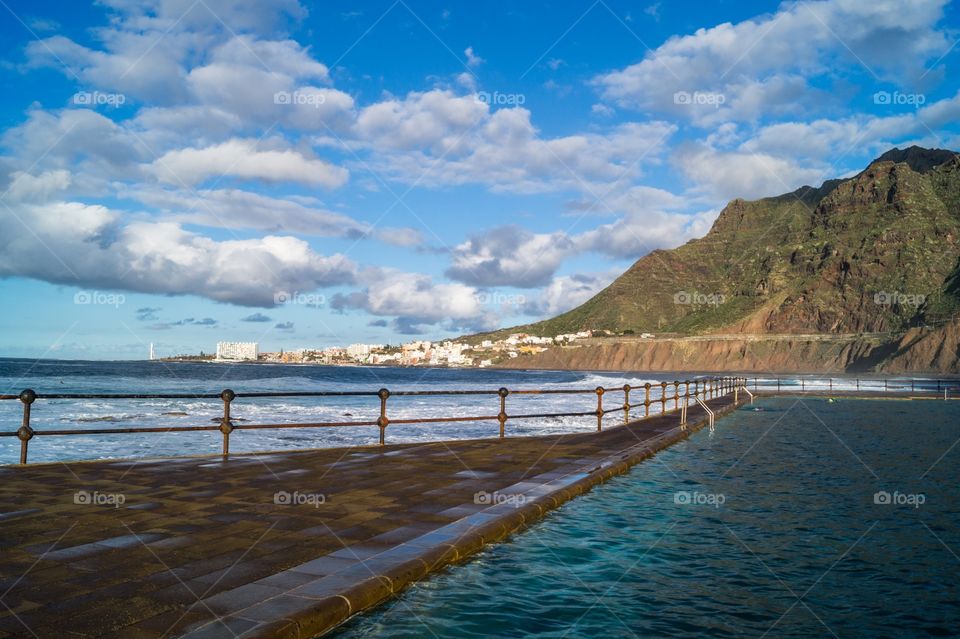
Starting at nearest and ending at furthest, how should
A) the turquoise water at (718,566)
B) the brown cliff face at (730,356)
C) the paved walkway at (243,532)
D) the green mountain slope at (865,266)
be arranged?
the paved walkway at (243,532) → the turquoise water at (718,566) → the brown cliff face at (730,356) → the green mountain slope at (865,266)

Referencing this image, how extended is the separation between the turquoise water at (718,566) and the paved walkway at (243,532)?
36 centimetres

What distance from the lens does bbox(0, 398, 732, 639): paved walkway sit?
4.33 meters

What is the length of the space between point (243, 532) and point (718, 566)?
4484mm

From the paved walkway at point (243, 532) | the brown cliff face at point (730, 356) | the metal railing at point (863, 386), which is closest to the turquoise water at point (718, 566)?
the paved walkway at point (243, 532)

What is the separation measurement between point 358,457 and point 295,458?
1.09m

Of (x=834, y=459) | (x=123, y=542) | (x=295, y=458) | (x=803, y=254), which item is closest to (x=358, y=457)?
(x=295, y=458)

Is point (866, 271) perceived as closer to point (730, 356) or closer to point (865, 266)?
point (865, 266)

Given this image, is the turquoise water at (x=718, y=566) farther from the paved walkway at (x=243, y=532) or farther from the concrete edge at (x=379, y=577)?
the paved walkway at (x=243, y=532)

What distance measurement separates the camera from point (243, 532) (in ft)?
21.1

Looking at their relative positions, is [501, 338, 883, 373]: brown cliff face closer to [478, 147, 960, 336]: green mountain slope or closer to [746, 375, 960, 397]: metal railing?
[478, 147, 960, 336]: green mountain slope

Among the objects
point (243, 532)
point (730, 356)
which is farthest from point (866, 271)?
point (243, 532)

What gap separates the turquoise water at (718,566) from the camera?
488 centimetres

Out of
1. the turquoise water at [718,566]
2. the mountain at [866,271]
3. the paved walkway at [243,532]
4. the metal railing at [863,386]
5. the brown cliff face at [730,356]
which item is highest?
the mountain at [866,271]

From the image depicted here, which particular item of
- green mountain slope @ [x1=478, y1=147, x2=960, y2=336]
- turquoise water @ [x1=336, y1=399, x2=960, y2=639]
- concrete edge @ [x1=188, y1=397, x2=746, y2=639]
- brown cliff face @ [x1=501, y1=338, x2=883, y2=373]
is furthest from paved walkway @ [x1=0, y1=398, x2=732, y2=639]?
brown cliff face @ [x1=501, y1=338, x2=883, y2=373]
